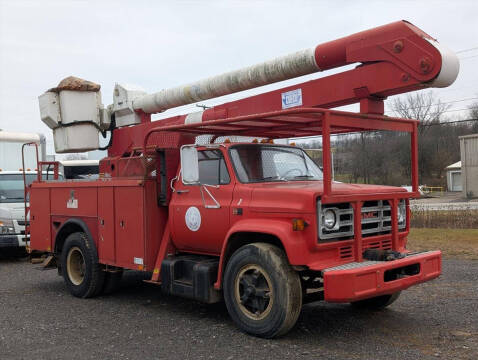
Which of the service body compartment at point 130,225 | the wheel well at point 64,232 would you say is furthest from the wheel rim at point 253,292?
the wheel well at point 64,232

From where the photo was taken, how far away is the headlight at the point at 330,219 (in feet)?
18.2

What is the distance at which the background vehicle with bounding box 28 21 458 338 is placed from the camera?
546 cm

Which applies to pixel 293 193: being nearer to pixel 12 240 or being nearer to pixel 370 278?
pixel 370 278

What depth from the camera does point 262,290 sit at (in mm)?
5746

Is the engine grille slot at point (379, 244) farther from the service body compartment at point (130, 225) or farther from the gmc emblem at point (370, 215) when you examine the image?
the service body compartment at point (130, 225)

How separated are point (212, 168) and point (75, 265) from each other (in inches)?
131

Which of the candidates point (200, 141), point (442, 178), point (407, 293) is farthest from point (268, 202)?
point (442, 178)

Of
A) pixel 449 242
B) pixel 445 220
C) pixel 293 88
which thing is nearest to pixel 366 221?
pixel 293 88

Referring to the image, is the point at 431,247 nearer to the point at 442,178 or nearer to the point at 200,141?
the point at 200,141

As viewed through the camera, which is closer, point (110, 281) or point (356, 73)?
point (356, 73)

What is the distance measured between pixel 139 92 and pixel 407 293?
513 cm

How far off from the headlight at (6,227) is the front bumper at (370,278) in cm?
875

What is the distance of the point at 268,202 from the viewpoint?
5.84 meters

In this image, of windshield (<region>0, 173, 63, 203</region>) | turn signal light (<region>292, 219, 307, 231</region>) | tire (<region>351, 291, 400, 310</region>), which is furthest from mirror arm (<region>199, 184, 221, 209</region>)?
windshield (<region>0, 173, 63, 203</region>)
